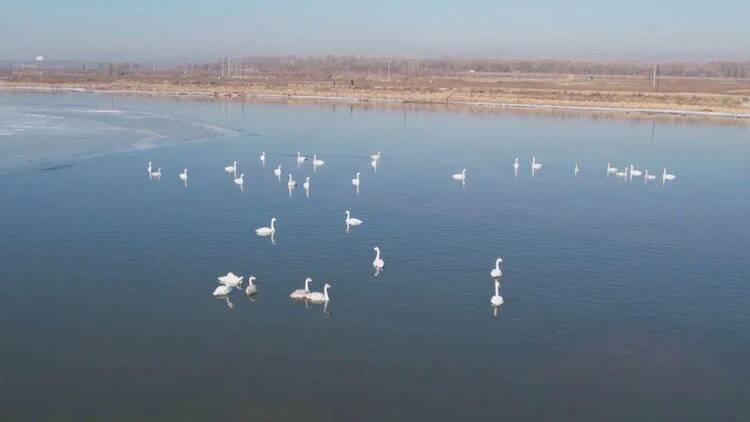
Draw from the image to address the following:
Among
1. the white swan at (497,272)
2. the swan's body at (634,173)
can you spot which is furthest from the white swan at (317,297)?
the swan's body at (634,173)

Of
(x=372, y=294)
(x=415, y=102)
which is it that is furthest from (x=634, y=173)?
(x=415, y=102)

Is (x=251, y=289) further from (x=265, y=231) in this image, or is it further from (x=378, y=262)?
(x=265, y=231)

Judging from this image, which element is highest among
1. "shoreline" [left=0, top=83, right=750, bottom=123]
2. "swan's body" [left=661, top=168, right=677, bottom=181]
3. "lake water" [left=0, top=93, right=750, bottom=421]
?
"shoreline" [left=0, top=83, right=750, bottom=123]

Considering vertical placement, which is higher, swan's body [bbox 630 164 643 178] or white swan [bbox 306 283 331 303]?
swan's body [bbox 630 164 643 178]

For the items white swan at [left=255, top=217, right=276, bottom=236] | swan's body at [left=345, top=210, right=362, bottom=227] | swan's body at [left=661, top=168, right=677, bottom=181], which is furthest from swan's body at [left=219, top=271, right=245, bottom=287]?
swan's body at [left=661, top=168, right=677, bottom=181]

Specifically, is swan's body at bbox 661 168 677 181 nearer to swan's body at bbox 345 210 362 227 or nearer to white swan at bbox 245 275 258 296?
swan's body at bbox 345 210 362 227

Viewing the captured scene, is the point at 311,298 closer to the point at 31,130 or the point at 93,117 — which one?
the point at 31,130

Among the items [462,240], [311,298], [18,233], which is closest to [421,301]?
[311,298]
